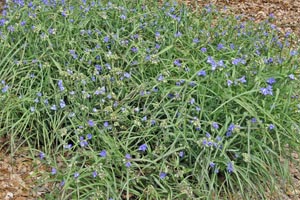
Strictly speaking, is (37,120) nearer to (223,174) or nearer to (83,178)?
(83,178)

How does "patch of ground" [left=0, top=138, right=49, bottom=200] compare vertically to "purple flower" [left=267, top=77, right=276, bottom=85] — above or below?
below

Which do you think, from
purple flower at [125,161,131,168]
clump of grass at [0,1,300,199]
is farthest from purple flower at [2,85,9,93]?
purple flower at [125,161,131,168]

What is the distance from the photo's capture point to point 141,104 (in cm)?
315

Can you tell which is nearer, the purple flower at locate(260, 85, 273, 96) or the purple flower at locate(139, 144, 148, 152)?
the purple flower at locate(139, 144, 148, 152)

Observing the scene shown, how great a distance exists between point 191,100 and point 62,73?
3.00 ft

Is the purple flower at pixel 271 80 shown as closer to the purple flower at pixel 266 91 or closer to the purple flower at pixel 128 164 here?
the purple flower at pixel 266 91

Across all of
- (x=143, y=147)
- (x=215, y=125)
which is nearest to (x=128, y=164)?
(x=143, y=147)

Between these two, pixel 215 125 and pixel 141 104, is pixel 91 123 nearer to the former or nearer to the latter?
pixel 141 104

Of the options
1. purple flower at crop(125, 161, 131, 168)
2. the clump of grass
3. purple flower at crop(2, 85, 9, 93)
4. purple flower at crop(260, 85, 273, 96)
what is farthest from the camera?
purple flower at crop(2, 85, 9, 93)

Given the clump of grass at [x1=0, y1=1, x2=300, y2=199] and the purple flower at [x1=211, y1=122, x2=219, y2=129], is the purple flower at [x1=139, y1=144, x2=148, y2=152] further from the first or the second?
the purple flower at [x1=211, y1=122, x2=219, y2=129]

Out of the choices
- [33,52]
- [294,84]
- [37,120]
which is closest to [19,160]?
[37,120]

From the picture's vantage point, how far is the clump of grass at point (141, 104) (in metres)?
2.72

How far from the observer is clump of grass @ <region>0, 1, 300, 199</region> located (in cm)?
272

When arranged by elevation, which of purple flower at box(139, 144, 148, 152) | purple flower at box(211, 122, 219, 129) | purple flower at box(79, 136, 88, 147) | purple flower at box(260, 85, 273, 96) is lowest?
purple flower at box(139, 144, 148, 152)
